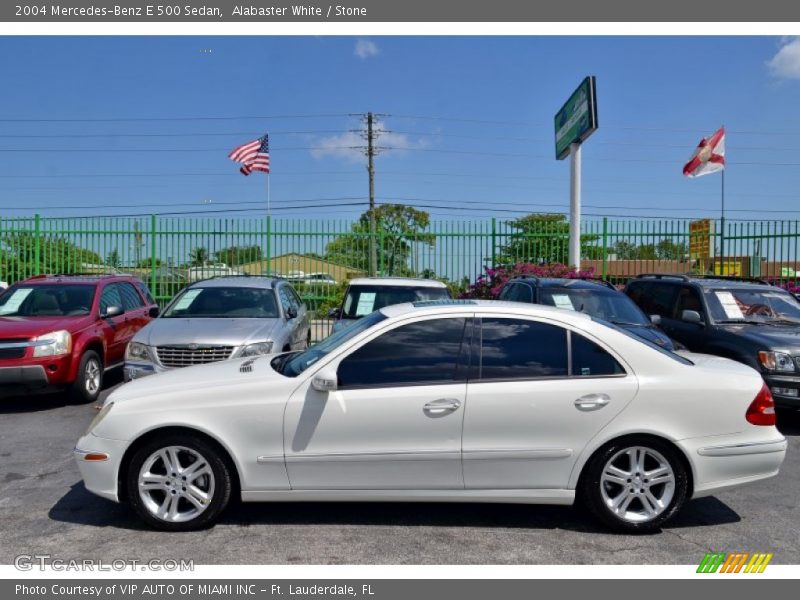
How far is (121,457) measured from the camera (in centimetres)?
435

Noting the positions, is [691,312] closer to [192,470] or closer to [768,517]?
[768,517]

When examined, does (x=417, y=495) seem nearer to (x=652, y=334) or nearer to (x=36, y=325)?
(x=652, y=334)

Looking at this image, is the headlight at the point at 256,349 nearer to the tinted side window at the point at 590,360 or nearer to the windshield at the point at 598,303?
the windshield at the point at 598,303

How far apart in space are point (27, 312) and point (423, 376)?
22.8 ft

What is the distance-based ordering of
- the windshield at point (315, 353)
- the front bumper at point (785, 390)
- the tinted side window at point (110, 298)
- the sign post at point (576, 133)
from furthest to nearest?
the sign post at point (576, 133), the tinted side window at point (110, 298), the front bumper at point (785, 390), the windshield at point (315, 353)

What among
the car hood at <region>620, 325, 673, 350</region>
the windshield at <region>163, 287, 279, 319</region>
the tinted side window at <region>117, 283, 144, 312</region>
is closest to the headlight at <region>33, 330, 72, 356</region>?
the windshield at <region>163, 287, 279, 319</region>

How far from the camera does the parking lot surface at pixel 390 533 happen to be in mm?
4074

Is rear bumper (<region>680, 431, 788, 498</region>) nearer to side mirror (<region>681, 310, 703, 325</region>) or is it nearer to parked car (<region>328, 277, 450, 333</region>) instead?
side mirror (<region>681, 310, 703, 325</region>)

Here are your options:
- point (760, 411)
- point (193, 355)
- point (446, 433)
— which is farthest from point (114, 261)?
point (760, 411)

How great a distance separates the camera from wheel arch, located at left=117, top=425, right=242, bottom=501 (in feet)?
14.2

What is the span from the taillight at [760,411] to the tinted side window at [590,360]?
89 cm

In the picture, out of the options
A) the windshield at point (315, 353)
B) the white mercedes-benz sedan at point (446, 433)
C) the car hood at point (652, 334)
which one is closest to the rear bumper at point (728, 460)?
the white mercedes-benz sedan at point (446, 433)

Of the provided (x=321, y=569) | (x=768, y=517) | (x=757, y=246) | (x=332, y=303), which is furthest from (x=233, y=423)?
(x=757, y=246)
